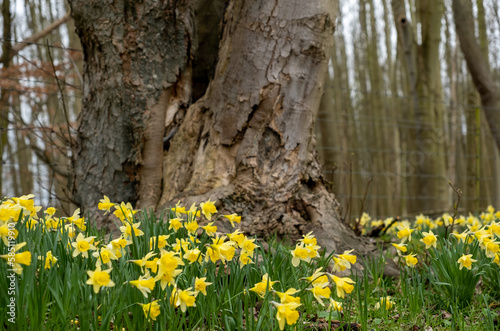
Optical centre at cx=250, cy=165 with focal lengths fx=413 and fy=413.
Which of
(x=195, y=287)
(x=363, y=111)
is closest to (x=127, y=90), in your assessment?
(x=195, y=287)

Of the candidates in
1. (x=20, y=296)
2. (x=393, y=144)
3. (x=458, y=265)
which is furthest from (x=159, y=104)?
(x=393, y=144)

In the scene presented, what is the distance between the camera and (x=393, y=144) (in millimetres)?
13594

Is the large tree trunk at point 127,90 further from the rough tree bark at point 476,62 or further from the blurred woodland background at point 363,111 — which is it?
the rough tree bark at point 476,62

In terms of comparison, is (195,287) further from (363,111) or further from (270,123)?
(363,111)

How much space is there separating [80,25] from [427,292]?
2881mm

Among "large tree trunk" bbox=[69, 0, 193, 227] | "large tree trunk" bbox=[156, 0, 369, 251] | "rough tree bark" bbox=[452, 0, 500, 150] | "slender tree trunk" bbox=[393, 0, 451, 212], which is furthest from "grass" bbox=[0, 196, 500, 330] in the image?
"rough tree bark" bbox=[452, 0, 500, 150]

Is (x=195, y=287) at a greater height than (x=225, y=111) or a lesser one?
lesser

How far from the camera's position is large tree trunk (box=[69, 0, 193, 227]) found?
296cm

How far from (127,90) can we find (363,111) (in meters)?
14.0

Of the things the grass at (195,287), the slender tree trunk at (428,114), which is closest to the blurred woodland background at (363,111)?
the slender tree trunk at (428,114)

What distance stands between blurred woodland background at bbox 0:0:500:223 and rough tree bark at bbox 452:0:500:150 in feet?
0.39

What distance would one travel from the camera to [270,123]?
273 centimetres

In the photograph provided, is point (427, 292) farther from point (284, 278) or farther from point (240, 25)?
point (240, 25)

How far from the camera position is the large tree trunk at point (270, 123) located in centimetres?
269
